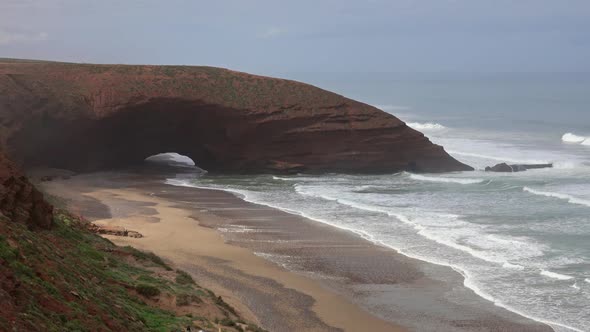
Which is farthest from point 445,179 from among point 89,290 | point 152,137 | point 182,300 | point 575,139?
point 89,290

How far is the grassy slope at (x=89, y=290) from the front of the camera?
10734 millimetres

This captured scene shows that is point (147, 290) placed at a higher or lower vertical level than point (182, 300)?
higher

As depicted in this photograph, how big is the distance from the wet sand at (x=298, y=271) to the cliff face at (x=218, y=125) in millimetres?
12084

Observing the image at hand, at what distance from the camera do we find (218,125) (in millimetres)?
46469

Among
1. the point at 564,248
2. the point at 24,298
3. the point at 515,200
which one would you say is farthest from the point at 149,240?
the point at 515,200

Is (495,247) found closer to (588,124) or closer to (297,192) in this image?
(297,192)

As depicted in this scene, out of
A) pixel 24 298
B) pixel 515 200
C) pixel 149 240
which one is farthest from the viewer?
pixel 515 200

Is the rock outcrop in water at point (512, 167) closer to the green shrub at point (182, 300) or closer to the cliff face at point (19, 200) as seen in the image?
the green shrub at point (182, 300)

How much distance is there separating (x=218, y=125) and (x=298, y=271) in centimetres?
2550

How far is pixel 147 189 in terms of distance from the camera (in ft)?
128

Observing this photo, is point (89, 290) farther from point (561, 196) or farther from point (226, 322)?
point (561, 196)

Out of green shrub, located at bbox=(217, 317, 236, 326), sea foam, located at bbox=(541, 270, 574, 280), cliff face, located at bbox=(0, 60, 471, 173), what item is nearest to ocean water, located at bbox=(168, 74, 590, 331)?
sea foam, located at bbox=(541, 270, 574, 280)

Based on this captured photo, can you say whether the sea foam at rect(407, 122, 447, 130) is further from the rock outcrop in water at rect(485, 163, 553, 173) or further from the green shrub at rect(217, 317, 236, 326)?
the green shrub at rect(217, 317, 236, 326)

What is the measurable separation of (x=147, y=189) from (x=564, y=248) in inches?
835
